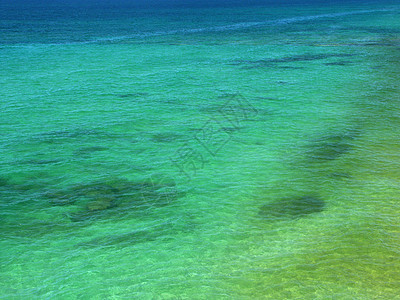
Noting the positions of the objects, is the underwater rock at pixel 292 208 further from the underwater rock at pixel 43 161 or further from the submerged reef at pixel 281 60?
the submerged reef at pixel 281 60

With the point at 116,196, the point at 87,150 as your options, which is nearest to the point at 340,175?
the point at 116,196

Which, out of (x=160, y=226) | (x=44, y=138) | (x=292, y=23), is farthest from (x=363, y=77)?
(x=292, y=23)

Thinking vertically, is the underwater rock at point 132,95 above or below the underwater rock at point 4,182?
above

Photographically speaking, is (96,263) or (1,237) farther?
(1,237)

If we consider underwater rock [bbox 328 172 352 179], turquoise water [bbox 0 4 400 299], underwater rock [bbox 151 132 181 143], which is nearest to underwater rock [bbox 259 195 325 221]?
turquoise water [bbox 0 4 400 299]

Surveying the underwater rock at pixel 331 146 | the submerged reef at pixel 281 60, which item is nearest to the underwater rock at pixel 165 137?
the underwater rock at pixel 331 146

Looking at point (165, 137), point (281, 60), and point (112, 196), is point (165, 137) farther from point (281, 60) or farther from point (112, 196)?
point (281, 60)

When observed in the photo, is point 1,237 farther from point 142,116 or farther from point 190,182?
point 142,116
